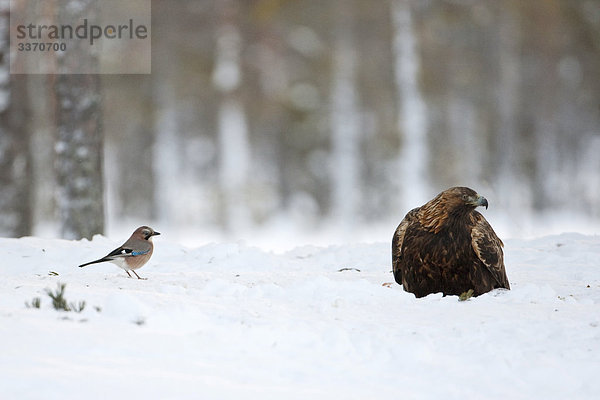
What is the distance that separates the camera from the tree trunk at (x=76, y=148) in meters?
9.80

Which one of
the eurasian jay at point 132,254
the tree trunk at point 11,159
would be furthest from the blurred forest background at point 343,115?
the eurasian jay at point 132,254

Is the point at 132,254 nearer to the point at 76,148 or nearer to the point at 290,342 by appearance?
the point at 290,342

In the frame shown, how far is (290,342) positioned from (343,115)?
1851cm

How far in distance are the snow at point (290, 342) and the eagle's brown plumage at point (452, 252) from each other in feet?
0.81

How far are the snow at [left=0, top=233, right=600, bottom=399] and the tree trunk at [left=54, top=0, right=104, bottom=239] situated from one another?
3647 millimetres

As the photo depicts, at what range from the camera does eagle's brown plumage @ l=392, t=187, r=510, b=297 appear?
620 cm

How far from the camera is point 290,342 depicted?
4.30 metres

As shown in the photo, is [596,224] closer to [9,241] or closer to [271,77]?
[271,77]

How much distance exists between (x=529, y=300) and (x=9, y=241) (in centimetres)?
590

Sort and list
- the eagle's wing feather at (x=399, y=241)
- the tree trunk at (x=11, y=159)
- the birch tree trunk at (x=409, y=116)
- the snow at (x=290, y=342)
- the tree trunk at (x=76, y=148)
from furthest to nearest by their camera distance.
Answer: the birch tree trunk at (x=409, y=116) < the tree trunk at (x=11, y=159) < the tree trunk at (x=76, y=148) < the eagle's wing feather at (x=399, y=241) < the snow at (x=290, y=342)

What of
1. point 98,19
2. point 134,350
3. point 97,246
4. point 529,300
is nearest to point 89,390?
point 134,350

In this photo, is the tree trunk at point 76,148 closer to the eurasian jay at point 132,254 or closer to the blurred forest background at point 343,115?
the eurasian jay at point 132,254

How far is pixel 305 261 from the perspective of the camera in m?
8.60

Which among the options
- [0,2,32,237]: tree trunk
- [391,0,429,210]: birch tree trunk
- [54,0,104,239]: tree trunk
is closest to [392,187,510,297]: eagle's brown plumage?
[54,0,104,239]: tree trunk
